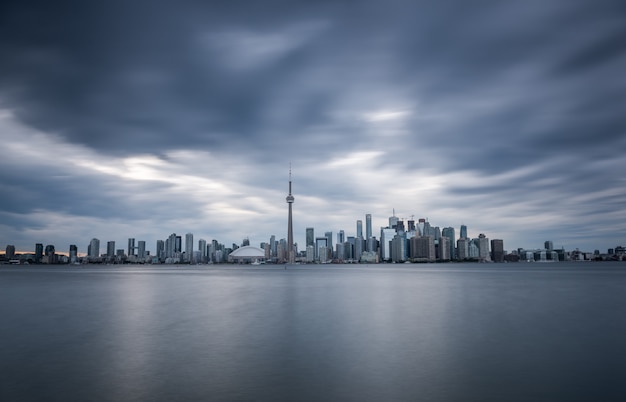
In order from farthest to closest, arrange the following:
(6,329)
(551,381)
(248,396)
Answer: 1. (6,329)
2. (551,381)
3. (248,396)

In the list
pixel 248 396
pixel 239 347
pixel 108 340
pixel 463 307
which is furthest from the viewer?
pixel 463 307

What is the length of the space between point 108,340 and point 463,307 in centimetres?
4091

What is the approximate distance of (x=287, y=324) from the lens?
136ft

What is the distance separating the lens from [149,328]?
127 feet

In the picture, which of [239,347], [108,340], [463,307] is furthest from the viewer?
[463,307]

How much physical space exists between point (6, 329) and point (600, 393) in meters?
43.3

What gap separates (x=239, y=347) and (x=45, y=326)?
2120 cm

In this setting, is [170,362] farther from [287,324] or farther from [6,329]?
[6,329]

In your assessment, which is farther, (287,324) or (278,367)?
(287,324)

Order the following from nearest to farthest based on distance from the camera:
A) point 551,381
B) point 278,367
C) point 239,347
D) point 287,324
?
point 551,381, point 278,367, point 239,347, point 287,324

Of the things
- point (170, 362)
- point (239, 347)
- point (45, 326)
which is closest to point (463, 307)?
point (239, 347)

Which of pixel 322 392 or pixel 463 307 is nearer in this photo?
pixel 322 392

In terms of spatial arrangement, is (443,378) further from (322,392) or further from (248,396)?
(248,396)

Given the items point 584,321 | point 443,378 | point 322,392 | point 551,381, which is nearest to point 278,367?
point 322,392
